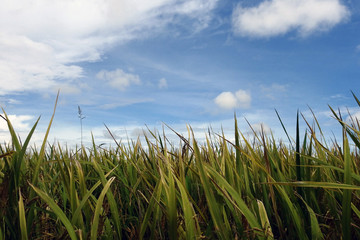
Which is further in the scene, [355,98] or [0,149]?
[0,149]

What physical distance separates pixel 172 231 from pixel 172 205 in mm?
112

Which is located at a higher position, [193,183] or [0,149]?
[0,149]

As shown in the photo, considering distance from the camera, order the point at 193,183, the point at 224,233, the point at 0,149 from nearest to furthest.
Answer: the point at 224,233, the point at 193,183, the point at 0,149

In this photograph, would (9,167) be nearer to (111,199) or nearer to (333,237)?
(111,199)

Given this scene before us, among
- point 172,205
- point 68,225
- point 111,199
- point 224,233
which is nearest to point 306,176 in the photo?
point 224,233

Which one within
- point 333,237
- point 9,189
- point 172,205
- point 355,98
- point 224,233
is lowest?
point 333,237

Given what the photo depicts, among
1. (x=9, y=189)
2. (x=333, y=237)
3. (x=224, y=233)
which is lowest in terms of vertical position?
(x=333, y=237)

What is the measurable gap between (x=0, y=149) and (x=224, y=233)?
2.18m


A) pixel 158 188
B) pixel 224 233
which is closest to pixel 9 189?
pixel 158 188

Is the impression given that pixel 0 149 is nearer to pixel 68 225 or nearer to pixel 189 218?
pixel 68 225

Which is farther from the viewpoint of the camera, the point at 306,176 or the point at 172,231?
the point at 306,176

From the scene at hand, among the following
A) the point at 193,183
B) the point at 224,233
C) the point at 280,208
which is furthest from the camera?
the point at 193,183

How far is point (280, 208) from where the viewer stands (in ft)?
5.43

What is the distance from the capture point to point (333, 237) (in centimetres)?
134
